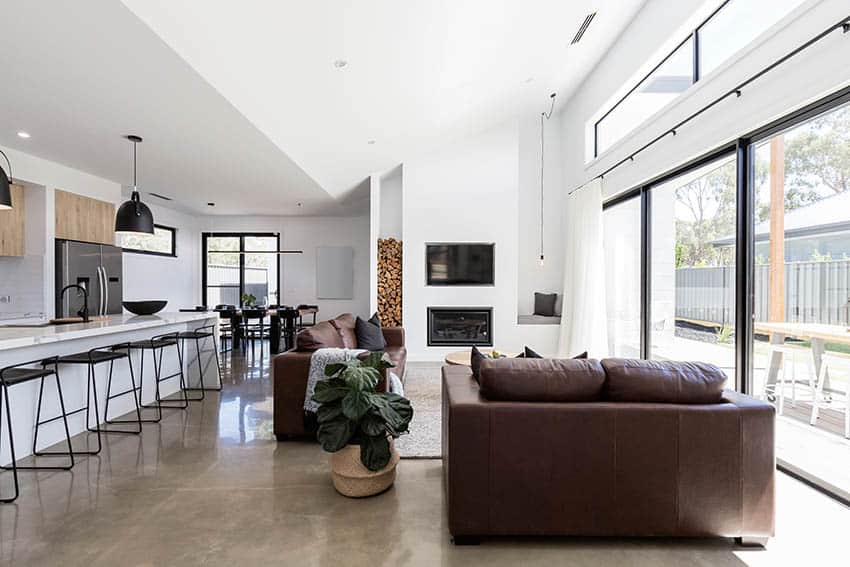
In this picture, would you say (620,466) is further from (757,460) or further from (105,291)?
(105,291)

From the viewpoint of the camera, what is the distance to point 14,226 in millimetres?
4609

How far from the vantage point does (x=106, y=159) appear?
4.62 metres

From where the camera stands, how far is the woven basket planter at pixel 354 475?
2.35m

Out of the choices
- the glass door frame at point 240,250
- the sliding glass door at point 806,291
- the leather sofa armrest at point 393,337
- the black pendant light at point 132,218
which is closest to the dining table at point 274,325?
the glass door frame at point 240,250

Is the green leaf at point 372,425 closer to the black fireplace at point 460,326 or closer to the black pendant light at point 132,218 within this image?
the black pendant light at point 132,218

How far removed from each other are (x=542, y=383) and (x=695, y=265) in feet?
9.12

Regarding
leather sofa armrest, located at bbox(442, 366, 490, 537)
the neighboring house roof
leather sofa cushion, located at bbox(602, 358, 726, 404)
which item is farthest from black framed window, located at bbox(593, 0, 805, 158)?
leather sofa armrest, located at bbox(442, 366, 490, 537)

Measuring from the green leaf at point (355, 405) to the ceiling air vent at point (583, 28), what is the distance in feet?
13.5

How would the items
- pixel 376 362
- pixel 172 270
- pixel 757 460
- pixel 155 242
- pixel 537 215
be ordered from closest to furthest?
pixel 757 460, pixel 376 362, pixel 537 215, pixel 155 242, pixel 172 270

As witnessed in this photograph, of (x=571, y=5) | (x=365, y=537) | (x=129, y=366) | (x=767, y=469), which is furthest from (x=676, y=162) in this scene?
(x=129, y=366)

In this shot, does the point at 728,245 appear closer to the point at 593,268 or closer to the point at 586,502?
the point at 593,268

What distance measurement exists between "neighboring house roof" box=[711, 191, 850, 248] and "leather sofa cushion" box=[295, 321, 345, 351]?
10.9ft

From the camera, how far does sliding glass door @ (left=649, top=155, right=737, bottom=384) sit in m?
3.48

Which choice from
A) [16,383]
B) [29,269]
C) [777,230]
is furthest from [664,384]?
[29,269]
